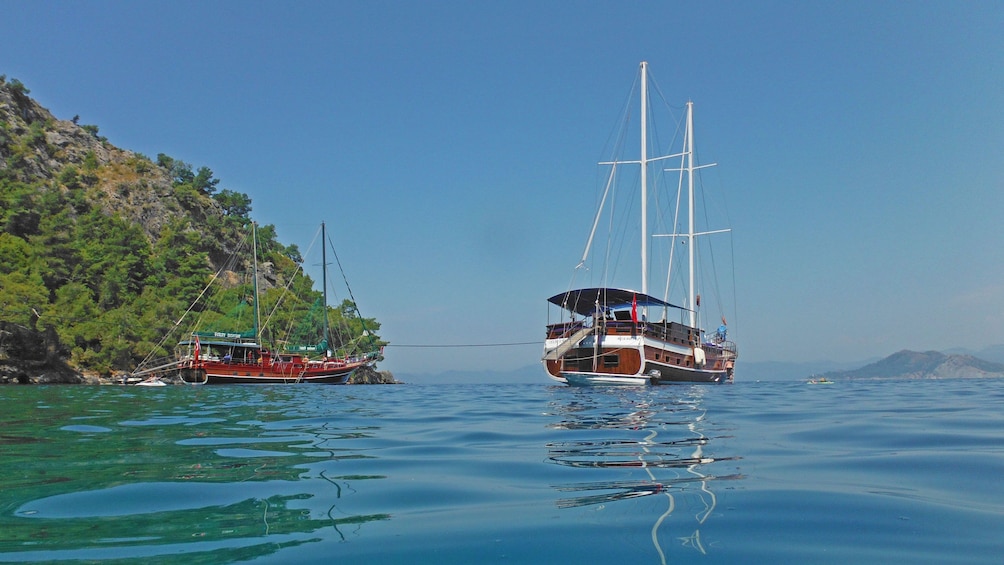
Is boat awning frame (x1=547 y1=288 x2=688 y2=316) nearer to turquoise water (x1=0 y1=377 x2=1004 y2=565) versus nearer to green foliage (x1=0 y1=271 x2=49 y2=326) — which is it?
turquoise water (x1=0 y1=377 x2=1004 y2=565)

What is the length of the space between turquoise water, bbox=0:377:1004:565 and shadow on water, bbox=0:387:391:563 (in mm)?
20

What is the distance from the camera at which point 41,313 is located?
184 feet

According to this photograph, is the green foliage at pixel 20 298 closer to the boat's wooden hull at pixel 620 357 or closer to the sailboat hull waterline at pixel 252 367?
the sailboat hull waterline at pixel 252 367

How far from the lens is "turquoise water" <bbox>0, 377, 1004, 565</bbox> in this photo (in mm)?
3268

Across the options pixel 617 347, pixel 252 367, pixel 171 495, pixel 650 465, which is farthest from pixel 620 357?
pixel 252 367

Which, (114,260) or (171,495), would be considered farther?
(114,260)

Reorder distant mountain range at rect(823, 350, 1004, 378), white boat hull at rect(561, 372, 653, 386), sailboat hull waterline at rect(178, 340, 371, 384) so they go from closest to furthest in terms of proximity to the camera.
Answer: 1. white boat hull at rect(561, 372, 653, 386)
2. sailboat hull waterline at rect(178, 340, 371, 384)
3. distant mountain range at rect(823, 350, 1004, 378)

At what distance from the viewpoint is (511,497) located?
4633 millimetres

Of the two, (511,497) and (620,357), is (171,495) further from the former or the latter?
(620,357)

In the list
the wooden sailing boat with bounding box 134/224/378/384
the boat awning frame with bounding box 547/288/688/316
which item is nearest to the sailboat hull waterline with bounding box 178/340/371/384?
the wooden sailing boat with bounding box 134/224/378/384

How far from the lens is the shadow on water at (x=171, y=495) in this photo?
11.0 ft

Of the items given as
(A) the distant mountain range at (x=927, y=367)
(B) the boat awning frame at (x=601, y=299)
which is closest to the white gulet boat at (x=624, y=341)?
(B) the boat awning frame at (x=601, y=299)

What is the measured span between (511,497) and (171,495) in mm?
2404

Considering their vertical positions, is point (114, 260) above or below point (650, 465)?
above
